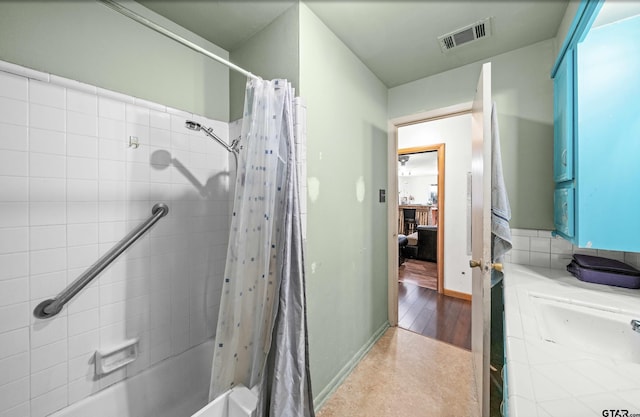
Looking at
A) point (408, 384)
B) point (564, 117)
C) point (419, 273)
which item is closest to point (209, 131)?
point (564, 117)

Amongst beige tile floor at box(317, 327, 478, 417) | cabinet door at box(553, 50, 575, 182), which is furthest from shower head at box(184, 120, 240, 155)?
cabinet door at box(553, 50, 575, 182)

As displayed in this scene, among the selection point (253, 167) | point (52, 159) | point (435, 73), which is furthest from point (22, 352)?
point (435, 73)

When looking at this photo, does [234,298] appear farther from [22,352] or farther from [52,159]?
[52,159]

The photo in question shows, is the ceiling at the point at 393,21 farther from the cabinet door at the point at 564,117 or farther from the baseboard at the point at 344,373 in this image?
the baseboard at the point at 344,373

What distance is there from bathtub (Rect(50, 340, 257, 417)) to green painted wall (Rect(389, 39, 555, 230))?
A: 2.01 meters

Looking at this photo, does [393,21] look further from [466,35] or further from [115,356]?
[115,356]

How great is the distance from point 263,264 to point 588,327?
52.8 inches

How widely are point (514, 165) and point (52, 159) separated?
2.60 metres

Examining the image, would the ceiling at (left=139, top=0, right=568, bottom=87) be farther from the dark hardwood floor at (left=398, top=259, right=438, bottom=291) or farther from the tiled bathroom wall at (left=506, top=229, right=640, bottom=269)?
the dark hardwood floor at (left=398, top=259, right=438, bottom=291)

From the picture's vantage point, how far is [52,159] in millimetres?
967

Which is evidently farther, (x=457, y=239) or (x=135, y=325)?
(x=457, y=239)

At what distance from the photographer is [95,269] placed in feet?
3.41

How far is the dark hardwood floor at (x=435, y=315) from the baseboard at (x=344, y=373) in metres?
0.44

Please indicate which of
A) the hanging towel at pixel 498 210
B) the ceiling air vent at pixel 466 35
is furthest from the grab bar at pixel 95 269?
the ceiling air vent at pixel 466 35
